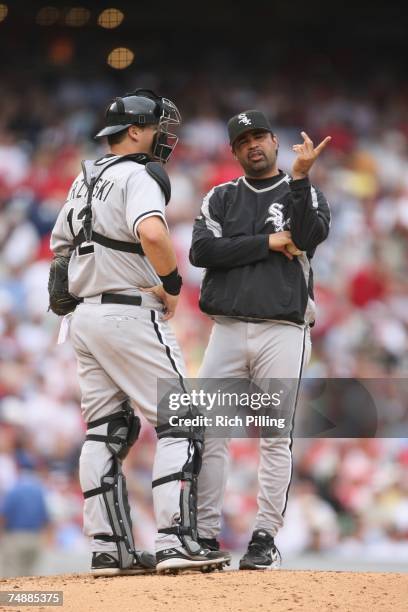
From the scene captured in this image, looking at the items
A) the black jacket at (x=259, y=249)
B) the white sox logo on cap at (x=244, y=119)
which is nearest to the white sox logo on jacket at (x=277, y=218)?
→ the black jacket at (x=259, y=249)

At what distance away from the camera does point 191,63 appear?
531 inches

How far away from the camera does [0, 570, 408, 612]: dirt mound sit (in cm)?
386

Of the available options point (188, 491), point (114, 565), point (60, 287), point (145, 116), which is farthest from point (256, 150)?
point (114, 565)

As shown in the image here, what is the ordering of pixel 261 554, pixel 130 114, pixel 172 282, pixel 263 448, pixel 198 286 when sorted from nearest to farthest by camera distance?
pixel 172 282, pixel 130 114, pixel 261 554, pixel 263 448, pixel 198 286

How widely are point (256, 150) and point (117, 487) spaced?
157 centimetres

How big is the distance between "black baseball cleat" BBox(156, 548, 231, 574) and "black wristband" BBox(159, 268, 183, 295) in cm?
102

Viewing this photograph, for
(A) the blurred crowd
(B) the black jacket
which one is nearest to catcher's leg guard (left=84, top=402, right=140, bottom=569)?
(B) the black jacket

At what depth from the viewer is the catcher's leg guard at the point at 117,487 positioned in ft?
15.0

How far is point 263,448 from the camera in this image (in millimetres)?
4875

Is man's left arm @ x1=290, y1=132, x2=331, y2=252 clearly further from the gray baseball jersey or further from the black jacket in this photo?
the gray baseball jersey

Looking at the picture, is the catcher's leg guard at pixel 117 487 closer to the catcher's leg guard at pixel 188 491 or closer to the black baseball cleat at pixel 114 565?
the black baseball cleat at pixel 114 565

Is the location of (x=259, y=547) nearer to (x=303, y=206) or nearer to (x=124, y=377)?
(x=124, y=377)

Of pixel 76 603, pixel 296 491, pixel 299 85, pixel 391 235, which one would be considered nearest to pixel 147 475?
pixel 296 491

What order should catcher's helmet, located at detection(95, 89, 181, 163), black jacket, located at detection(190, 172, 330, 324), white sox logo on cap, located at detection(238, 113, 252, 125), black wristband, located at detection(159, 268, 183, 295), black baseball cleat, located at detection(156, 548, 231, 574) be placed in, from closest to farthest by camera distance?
black baseball cleat, located at detection(156, 548, 231, 574) < black wristband, located at detection(159, 268, 183, 295) < catcher's helmet, located at detection(95, 89, 181, 163) < black jacket, located at detection(190, 172, 330, 324) < white sox logo on cap, located at detection(238, 113, 252, 125)
